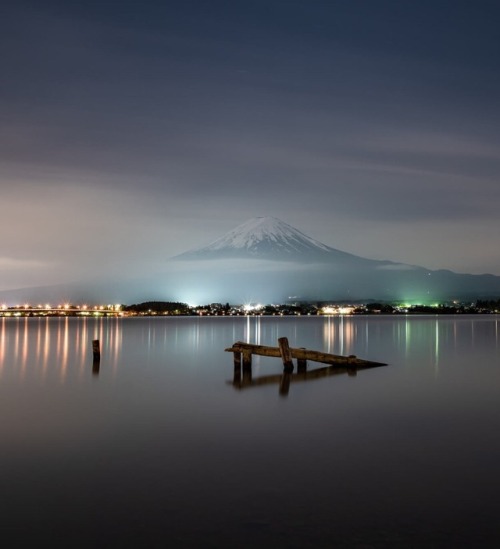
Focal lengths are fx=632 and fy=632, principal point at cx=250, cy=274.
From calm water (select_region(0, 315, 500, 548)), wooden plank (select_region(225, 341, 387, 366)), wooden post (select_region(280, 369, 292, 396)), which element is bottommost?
calm water (select_region(0, 315, 500, 548))

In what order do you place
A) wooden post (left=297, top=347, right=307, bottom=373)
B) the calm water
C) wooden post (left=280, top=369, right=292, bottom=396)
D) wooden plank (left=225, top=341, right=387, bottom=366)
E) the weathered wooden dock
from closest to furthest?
1. the calm water
2. wooden post (left=280, top=369, right=292, bottom=396)
3. the weathered wooden dock
4. wooden plank (left=225, top=341, right=387, bottom=366)
5. wooden post (left=297, top=347, right=307, bottom=373)

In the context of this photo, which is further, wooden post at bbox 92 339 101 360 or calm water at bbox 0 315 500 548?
wooden post at bbox 92 339 101 360

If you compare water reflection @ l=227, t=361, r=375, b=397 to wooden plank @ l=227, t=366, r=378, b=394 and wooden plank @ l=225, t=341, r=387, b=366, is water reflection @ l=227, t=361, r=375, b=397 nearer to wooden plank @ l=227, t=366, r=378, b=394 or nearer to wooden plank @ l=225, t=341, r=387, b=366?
wooden plank @ l=227, t=366, r=378, b=394

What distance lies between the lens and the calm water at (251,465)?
7590 millimetres

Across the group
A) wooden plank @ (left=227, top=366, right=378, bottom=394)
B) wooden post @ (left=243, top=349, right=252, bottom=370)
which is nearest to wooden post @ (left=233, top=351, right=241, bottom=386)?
wooden plank @ (left=227, top=366, right=378, bottom=394)

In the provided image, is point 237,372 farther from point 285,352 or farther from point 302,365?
point 302,365

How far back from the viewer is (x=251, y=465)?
35.3 ft

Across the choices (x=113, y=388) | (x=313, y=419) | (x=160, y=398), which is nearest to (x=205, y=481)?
(x=313, y=419)

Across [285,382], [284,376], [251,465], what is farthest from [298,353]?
[251,465]

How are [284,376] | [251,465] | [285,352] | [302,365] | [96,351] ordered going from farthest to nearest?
1. [96,351]
2. [302,365]
3. [285,352]
4. [284,376]
5. [251,465]

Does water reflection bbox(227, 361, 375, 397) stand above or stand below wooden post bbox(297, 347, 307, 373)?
below

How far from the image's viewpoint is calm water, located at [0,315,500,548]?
24.9 ft

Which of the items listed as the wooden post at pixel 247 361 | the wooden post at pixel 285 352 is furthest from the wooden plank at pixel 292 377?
the wooden post at pixel 247 361

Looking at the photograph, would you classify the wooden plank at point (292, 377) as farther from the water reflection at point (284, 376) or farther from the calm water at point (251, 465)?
the calm water at point (251, 465)
